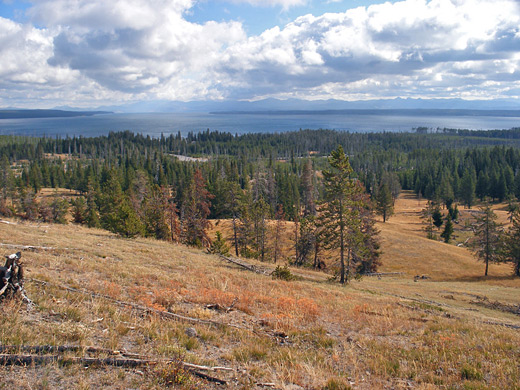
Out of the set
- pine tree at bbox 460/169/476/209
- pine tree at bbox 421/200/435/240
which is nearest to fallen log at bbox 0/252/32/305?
pine tree at bbox 421/200/435/240

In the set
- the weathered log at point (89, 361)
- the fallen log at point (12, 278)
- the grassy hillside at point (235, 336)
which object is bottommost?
the grassy hillside at point (235, 336)

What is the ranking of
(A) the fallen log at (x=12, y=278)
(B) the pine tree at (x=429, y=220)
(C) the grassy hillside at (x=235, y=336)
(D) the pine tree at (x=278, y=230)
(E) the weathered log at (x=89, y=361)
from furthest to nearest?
(B) the pine tree at (x=429, y=220)
(D) the pine tree at (x=278, y=230)
(A) the fallen log at (x=12, y=278)
(C) the grassy hillside at (x=235, y=336)
(E) the weathered log at (x=89, y=361)

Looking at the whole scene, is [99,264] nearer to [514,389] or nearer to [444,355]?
[444,355]

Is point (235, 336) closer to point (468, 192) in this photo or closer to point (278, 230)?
point (278, 230)

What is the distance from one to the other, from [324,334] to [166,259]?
13.7 meters

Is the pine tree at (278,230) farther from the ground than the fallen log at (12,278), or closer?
closer

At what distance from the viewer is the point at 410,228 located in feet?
268

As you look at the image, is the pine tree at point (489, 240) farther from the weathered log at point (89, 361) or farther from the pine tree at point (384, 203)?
the weathered log at point (89, 361)

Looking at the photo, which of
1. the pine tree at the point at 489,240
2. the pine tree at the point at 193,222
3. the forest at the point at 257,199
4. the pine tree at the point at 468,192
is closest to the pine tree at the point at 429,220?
the forest at the point at 257,199

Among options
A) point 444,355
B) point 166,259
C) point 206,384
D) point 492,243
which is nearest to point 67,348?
point 206,384

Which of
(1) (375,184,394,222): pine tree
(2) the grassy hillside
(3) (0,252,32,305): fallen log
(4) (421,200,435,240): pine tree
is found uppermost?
(3) (0,252,32,305): fallen log

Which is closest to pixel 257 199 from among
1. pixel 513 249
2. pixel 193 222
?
pixel 193 222

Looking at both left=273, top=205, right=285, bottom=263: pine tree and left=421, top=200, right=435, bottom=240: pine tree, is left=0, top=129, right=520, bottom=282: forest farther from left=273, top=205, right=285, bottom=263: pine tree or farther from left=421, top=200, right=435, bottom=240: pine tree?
left=421, top=200, right=435, bottom=240: pine tree

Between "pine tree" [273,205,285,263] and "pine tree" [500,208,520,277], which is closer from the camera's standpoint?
"pine tree" [500,208,520,277]
